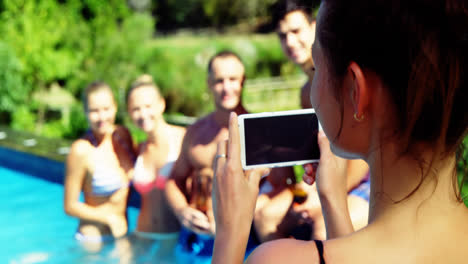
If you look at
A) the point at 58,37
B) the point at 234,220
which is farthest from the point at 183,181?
the point at 58,37

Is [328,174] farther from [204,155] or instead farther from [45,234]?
[45,234]

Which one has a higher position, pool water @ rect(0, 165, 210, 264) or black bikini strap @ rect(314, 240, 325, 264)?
black bikini strap @ rect(314, 240, 325, 264)

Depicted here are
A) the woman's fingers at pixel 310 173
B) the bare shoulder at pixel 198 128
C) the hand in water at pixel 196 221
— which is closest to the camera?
the woman's fingers at pixel 310 173

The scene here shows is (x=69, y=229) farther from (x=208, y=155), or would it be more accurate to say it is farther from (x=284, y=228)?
(x=284, y=228)

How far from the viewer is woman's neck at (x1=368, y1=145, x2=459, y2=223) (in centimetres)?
121

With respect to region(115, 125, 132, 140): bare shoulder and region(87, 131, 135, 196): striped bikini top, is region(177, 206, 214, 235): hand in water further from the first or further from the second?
region(115, 125, 132, 140): bare shoulder

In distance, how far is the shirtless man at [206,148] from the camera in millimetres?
4477

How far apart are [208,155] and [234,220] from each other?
305 cm

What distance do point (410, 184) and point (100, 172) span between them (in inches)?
168

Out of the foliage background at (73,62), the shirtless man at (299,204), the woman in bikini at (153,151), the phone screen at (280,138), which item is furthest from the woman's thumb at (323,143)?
the foliage background at (73,62)

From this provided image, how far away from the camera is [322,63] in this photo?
1.27 m

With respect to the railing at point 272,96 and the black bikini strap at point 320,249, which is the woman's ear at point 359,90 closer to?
the black bikini strap at point 320,249

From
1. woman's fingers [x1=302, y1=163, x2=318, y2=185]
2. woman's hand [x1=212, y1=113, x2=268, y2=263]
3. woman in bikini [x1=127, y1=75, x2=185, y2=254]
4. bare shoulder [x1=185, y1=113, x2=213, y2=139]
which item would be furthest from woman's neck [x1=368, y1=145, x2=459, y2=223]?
woman in bikini [x1=127, y1=75, x2=185, y2=254]

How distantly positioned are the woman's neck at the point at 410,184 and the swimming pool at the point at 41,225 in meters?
3.61
